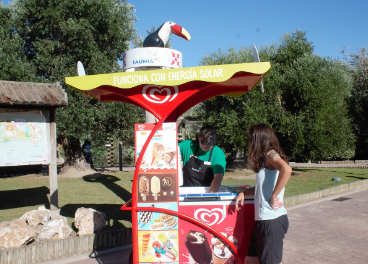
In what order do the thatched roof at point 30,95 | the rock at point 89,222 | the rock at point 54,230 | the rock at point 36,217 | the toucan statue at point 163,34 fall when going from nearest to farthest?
the rock at point 54,230
the rock at point 89,222
the rock at point 36,217
the thatched roof at point 30,95
the toucan statue at point 163,34

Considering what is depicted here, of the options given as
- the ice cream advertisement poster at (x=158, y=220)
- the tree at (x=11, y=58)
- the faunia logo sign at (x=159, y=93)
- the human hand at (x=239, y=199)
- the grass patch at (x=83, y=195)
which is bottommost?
the grass patch at (x=83, y=195)

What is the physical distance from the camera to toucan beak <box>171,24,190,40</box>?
7035 mm

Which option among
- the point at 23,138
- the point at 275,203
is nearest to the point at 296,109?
the point at 23,138

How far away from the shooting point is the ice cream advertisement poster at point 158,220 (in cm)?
357

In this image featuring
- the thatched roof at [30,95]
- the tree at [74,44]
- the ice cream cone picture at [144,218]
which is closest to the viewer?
the ice cream cone picture at [144,218]

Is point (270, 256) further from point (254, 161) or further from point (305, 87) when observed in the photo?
point (305, 87)

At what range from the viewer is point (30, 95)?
20.2 ft

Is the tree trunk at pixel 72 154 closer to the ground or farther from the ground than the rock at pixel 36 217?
farther from the ground

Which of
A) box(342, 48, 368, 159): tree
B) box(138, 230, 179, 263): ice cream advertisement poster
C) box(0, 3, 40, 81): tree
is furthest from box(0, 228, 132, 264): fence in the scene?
box(342, 48, 368, 159): tree

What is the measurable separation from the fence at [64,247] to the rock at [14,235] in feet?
0.85

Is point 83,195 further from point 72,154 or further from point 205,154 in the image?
point 72,154

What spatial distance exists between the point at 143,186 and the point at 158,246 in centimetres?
66

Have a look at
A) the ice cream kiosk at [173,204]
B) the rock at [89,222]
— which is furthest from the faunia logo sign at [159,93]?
the rock at [89,222]

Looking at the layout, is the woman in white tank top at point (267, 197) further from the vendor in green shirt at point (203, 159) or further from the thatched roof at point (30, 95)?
the thatched roof at point (30, 95)
